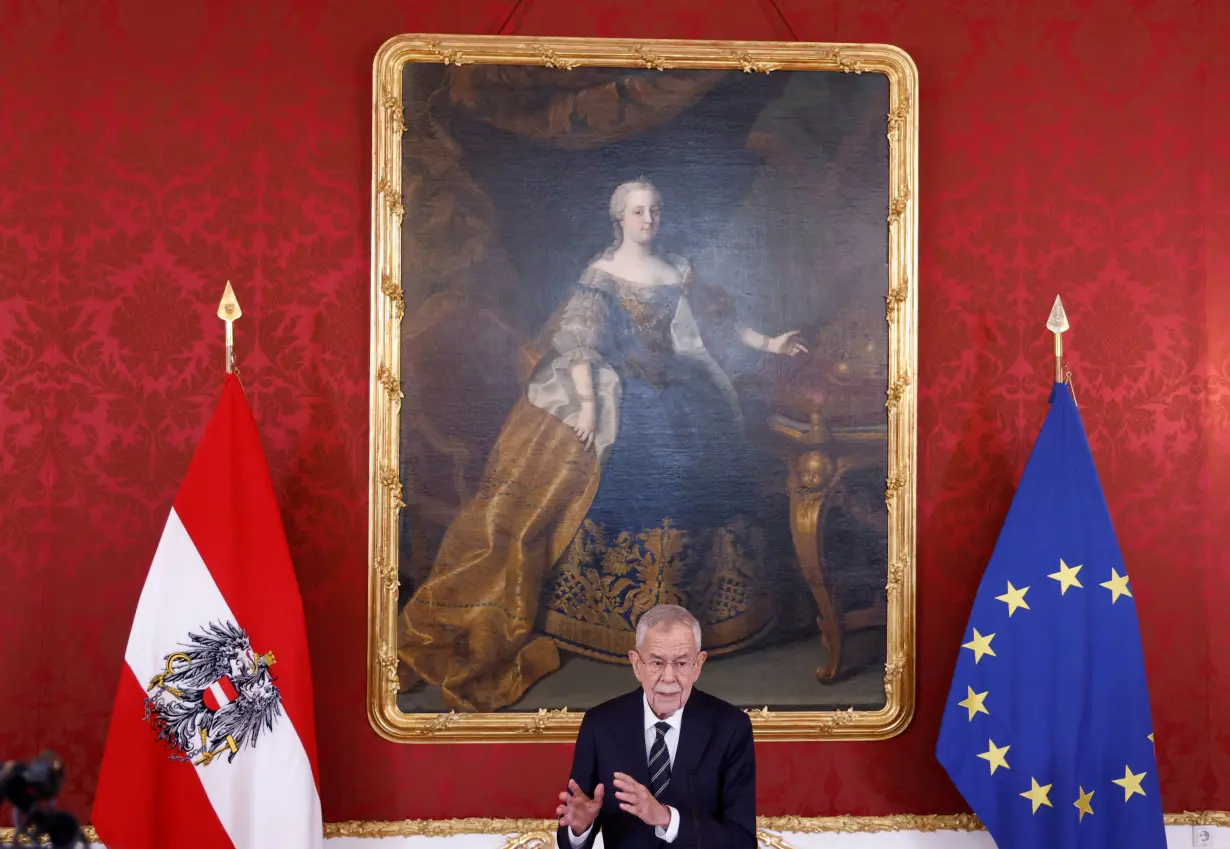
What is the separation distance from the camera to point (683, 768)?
285cm

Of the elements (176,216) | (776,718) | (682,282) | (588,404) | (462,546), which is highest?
(176,216)

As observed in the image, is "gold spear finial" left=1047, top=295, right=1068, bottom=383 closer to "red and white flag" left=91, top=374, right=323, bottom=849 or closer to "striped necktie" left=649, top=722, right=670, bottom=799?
"striped necktie" left=649, top=722, right=670, bottom=799

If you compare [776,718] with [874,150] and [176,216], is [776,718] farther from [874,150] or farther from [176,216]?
[176,216]

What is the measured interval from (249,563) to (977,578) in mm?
2677

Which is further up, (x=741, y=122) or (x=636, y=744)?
(x=741, y=122)

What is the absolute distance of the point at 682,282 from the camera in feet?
13.3

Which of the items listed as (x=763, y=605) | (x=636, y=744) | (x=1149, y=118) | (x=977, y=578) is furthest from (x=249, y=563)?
(x=1149, y=118)

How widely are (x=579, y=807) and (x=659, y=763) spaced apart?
0.31 meters

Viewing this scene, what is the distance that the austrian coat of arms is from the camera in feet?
11.4

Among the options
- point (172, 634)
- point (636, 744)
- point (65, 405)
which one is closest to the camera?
point (636, 744)

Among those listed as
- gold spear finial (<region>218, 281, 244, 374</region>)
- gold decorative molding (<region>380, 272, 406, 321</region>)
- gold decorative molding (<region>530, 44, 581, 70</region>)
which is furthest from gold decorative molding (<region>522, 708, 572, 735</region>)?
gold decorative molding (<region>530, 44, 581, 70</region>)

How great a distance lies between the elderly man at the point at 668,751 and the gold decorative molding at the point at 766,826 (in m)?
1.18

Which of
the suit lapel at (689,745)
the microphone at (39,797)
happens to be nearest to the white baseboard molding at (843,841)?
the suit lapel at (689,745)

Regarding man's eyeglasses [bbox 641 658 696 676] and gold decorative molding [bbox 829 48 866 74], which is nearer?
man's eyeglasses [bbox 641 658 696 676]
